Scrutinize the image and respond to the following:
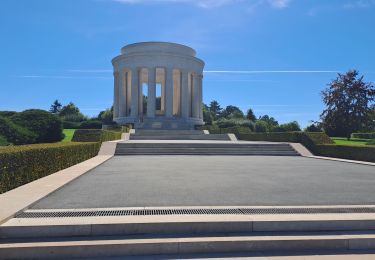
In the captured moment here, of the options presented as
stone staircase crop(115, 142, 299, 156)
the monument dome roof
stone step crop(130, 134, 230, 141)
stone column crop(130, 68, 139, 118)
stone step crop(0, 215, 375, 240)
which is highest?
the monument dome roof

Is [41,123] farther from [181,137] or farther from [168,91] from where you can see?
[168,91]

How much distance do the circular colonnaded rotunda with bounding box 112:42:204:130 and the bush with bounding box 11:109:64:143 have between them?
19033mm

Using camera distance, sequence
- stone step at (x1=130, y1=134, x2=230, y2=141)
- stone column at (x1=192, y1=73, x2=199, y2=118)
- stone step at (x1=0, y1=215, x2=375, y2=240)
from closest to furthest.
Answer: stone step at (x1=0, y1=215, x2=375, y2=240) < stone step at (x1=130, y1=134, x2=230, y2=141) < stone column at (x1=192, y1=73, x2=199, y2=118)

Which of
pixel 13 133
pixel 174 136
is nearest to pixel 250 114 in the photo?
pixel 174 136

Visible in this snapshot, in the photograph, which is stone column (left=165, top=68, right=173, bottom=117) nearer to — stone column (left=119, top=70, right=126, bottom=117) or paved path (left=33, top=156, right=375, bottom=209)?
stone column (left=119, top=70, right=126, bottom=117)

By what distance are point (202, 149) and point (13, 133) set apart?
11.4 meters

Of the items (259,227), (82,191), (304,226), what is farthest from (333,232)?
(82,191)

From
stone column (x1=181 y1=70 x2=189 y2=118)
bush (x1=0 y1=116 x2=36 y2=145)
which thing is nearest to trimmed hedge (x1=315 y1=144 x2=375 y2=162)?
bush (x1=0 y1=116 x2=36 y2=145)

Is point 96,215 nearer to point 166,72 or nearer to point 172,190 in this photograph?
point 172,190

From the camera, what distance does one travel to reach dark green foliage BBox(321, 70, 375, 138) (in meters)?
39.2

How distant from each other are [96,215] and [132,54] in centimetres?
4322

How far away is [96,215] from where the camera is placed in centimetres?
541

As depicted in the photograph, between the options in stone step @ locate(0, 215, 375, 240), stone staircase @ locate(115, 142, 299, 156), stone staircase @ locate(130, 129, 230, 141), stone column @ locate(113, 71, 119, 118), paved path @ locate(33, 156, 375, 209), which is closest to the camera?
stone step @ locate(0, 215, 375, 240)

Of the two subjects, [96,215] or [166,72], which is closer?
[96,215]
